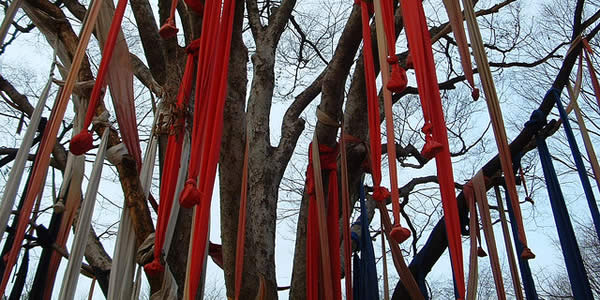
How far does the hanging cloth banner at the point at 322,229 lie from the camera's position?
163 centimetres

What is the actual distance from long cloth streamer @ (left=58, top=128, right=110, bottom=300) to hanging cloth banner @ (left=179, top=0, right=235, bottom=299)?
32cm

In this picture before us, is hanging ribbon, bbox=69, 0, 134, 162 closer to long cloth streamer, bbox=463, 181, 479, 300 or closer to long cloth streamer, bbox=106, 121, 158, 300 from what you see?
A: long cloth streamer, bbox=106, 121, 158, 300

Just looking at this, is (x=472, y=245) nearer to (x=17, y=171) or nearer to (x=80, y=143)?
(x=80, y=143)

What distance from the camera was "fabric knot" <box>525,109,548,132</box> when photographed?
5.89 ft

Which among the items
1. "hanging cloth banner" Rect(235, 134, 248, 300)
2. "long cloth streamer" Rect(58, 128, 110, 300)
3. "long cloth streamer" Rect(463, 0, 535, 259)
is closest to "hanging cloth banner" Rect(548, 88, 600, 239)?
"long cloth streamer" Rect(463, 0, 535, 259)

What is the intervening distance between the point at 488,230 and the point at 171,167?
3.39 feet

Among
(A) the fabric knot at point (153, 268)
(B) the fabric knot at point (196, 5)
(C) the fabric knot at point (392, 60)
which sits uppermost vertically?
(B) the fabric knot at point (196, 5)

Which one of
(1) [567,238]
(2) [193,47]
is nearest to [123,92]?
(2) [193,47]

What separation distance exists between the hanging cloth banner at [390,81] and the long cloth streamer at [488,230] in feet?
2.35

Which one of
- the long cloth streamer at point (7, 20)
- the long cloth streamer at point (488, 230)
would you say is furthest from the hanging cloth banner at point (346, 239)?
the long cloth streamer at point (7, 20)

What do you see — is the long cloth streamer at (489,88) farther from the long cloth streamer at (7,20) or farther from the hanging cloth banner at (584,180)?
the long cloth streamer at (7,20)

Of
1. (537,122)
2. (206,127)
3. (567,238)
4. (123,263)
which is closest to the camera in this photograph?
(206,127)

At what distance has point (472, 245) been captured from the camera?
1.67 meters

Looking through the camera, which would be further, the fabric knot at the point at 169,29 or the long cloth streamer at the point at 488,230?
the long cloth streamer at the point at 488,230
